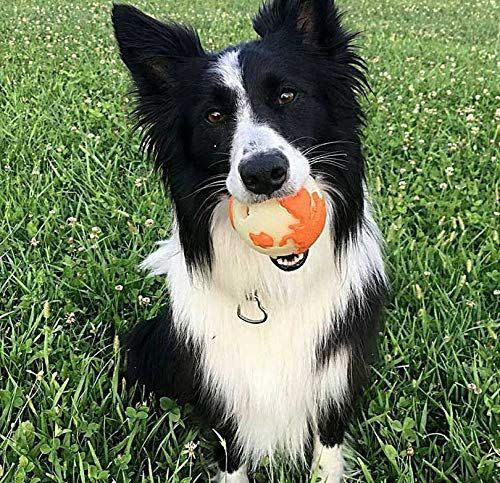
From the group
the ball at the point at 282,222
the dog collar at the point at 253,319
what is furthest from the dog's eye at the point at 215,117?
the dog collar at the point at 253,319

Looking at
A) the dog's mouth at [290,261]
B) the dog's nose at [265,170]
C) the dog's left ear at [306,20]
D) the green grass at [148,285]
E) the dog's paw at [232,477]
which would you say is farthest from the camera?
the dog's paw at [232,477]

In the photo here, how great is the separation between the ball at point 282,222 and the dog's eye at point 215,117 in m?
0.34

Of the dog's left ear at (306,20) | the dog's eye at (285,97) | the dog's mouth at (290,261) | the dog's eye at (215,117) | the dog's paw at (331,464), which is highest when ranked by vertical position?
the dog's left ear at (306,20)

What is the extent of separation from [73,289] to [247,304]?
4.43 feet

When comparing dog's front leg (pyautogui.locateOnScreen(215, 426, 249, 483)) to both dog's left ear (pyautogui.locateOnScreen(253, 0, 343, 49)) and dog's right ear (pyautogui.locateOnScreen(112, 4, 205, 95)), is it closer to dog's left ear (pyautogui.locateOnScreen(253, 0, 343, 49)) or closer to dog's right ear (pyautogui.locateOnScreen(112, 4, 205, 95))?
dog's right ear (pyautogui.locateOnScreen(112, 4, 205, 95))

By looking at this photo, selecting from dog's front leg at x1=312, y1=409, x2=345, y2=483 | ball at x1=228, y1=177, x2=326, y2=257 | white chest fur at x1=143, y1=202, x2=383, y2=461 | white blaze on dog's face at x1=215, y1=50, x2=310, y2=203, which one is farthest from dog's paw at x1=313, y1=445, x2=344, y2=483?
white blaze on dog's face at x1=215, y1=50, x2=310, y2=203

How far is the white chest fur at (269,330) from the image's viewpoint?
2506 millimetres

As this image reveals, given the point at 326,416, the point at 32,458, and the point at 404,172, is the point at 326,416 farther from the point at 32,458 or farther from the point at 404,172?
the point at 404,172

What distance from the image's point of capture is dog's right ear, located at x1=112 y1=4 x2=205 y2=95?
240cm

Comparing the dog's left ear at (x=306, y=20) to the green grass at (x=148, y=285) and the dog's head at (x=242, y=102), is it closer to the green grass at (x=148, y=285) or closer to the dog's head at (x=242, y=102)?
the dog's head at (x=242, y=102)

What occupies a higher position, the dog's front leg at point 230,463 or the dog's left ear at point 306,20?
the dog's left ear at point 306,20

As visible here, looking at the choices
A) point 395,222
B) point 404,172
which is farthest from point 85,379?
point 404,172

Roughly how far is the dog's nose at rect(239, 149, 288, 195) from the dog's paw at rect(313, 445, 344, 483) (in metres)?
1.26

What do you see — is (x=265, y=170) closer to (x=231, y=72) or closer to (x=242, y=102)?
(x=242, y=102)
